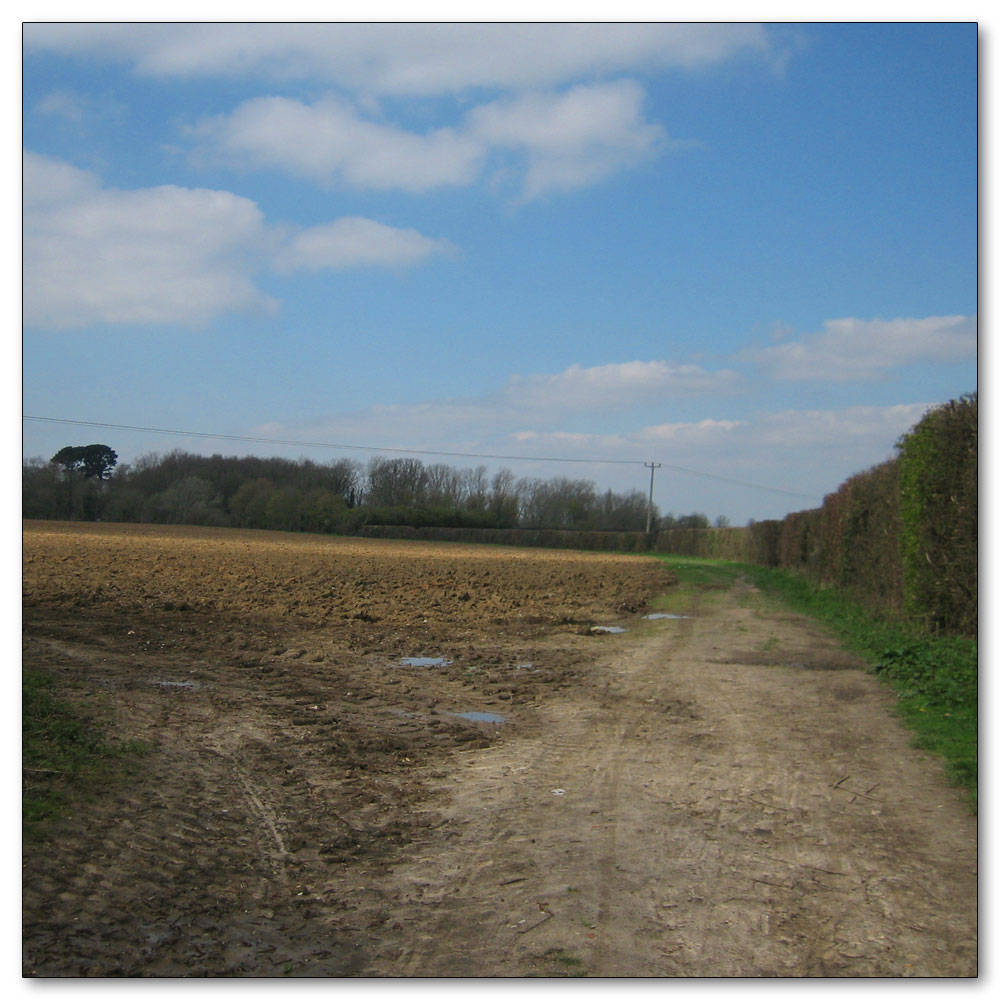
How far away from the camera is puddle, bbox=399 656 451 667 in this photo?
10.5m

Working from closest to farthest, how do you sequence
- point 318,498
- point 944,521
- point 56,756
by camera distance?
point 56,756 < point 944,521 < point 318,498

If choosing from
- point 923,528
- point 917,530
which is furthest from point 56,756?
point 917,530

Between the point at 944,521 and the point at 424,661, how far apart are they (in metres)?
7.01

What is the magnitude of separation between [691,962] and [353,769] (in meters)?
3.22

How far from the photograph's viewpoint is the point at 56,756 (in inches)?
200

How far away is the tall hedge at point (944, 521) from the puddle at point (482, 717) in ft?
19.2

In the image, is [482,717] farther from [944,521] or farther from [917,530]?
[917,530]

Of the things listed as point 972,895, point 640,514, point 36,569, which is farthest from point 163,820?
point 640,514

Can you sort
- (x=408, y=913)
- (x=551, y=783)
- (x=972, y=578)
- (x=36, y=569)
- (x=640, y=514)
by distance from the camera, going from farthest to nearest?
(x=640, y=514)
(x=36, y=569)
(x=972, y=578)
(x=551, y=783)
(x=408, y=913)

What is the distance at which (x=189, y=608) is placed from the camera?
14117mm

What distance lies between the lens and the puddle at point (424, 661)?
10484 mm

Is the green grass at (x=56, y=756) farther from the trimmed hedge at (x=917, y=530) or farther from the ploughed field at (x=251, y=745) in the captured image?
the trimmed hedge at (x=917, y=530)

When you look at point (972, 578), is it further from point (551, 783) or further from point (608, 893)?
point (608, 893)

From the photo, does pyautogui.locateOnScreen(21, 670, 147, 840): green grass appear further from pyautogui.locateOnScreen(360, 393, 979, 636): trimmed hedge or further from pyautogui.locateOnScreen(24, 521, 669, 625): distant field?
pyautogui.locateOnScreen(360, 393, 979, 636): trimmed hedge
